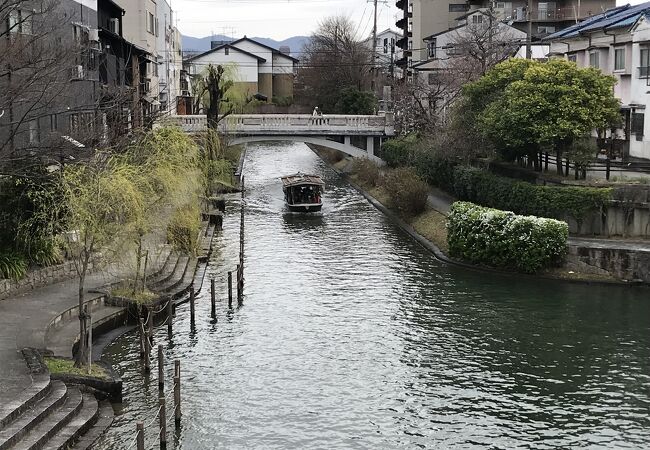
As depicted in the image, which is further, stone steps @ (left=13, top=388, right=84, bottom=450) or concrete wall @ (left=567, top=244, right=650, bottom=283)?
concrete wall @ (left=567, top=244, right=650, bottom=283)

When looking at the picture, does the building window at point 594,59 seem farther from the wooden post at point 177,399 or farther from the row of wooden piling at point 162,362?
the wooden post at point 177,399

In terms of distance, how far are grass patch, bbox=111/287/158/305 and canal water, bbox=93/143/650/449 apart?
1.14m

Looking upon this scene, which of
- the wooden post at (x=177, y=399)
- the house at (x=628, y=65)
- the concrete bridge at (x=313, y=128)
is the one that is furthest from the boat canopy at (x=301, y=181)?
the wooden post at (x=177, y=399)


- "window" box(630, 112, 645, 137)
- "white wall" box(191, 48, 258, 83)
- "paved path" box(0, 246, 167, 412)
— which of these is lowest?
"paved path" box(0, 246, 167, 412)

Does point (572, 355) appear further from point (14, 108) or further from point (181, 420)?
point (14, 108)

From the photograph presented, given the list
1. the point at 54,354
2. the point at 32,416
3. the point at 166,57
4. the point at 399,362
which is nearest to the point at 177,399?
the point at 32,416

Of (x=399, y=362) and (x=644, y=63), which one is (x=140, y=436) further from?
(x=644, y=63)

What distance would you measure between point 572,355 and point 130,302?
12290mm

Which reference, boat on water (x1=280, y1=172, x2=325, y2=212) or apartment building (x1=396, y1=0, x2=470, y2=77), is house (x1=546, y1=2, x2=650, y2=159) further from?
apartment building (x1=396, y1=0, x2=470, y2=77)

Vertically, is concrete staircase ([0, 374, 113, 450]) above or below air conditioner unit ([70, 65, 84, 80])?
below

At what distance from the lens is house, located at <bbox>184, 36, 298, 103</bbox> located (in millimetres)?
116750

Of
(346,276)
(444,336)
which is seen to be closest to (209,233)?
(346,276)

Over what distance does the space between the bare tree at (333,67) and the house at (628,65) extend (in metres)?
40.8

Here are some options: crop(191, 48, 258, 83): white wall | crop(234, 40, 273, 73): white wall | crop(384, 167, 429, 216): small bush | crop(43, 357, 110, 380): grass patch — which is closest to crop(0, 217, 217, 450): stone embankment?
crop(43, 357, 110, 380): grass patch
